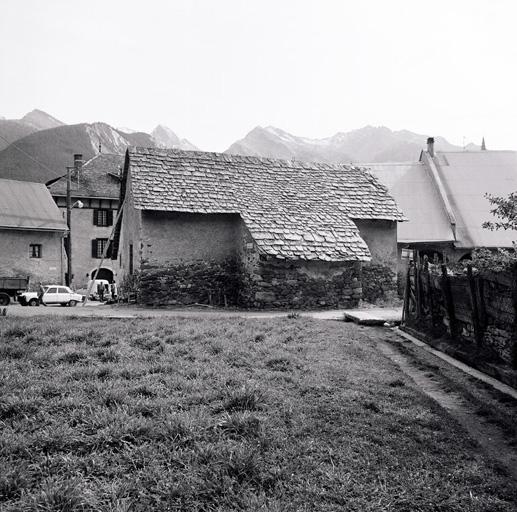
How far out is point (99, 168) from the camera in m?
48.0

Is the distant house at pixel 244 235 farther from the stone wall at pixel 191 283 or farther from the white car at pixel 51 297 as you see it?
the white car at pixel 51 297

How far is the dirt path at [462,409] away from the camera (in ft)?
15.3

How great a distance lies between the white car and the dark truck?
49cm

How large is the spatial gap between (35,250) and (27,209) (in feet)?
9.87

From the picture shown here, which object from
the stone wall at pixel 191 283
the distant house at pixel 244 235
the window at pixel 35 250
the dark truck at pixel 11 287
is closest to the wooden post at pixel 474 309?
the distant house at pixel 244 235

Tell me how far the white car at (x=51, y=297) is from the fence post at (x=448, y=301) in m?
22.0

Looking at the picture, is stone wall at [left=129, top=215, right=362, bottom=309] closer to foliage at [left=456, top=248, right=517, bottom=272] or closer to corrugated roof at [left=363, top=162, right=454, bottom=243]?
corrugated roof at [left=363, top=162, right=454, bottom=243]

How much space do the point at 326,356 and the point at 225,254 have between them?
10.8 meters

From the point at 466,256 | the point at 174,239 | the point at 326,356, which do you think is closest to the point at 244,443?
the point at 326,356

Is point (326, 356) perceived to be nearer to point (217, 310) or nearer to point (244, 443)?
point (244, 443)

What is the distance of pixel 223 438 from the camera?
4.53 metres

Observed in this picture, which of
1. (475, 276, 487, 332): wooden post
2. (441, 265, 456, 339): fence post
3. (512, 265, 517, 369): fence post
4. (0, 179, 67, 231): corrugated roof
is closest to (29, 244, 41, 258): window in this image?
(0, 179, 67, 231): corrugated roof

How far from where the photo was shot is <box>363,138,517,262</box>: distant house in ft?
79.3

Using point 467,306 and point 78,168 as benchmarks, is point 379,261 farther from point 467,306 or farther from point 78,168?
point 78,168
